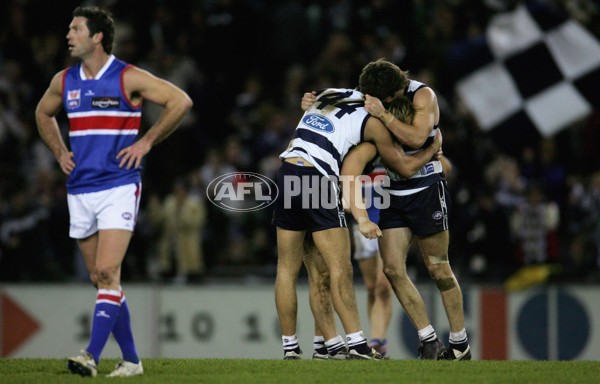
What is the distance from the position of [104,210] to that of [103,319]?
75 cm

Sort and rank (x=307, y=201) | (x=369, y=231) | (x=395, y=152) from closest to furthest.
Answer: (x=369, y=231)
(x=307, y=201)
(x=395, y=152)

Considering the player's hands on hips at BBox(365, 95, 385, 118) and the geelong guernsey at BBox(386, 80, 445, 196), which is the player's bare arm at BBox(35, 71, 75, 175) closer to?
the player's hands on hips at BBox(365, 95, 385, 118)

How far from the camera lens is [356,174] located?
941cm

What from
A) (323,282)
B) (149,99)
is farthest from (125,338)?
(323,282)

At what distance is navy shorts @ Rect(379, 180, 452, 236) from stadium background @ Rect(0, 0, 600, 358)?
171 inches

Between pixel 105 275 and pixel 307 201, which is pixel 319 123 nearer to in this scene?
pixel 307 201

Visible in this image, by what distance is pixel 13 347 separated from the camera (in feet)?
48.3

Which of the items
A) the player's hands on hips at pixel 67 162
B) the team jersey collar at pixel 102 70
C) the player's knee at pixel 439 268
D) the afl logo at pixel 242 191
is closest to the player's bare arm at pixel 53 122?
the player's hands on hips at pixel 67 162

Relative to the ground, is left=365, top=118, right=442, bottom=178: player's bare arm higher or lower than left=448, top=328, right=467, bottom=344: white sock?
higher

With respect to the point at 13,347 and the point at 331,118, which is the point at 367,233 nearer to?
the point at 331,118

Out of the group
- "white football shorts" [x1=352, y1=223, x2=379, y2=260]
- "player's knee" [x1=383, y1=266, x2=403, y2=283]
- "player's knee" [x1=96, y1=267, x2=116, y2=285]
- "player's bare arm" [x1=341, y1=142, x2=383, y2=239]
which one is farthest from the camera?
"white football shorts" [x1=352, y1=223, x2=379, y2=260]

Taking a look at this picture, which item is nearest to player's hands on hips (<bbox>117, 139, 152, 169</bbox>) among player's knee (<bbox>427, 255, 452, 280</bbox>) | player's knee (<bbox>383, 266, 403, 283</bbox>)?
player's knee (<bbox>383, 266, 403, 283</bbox>)

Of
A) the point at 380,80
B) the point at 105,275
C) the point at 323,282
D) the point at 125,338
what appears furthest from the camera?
the point at 323,282

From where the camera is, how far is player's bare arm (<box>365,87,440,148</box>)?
952 centimetres
